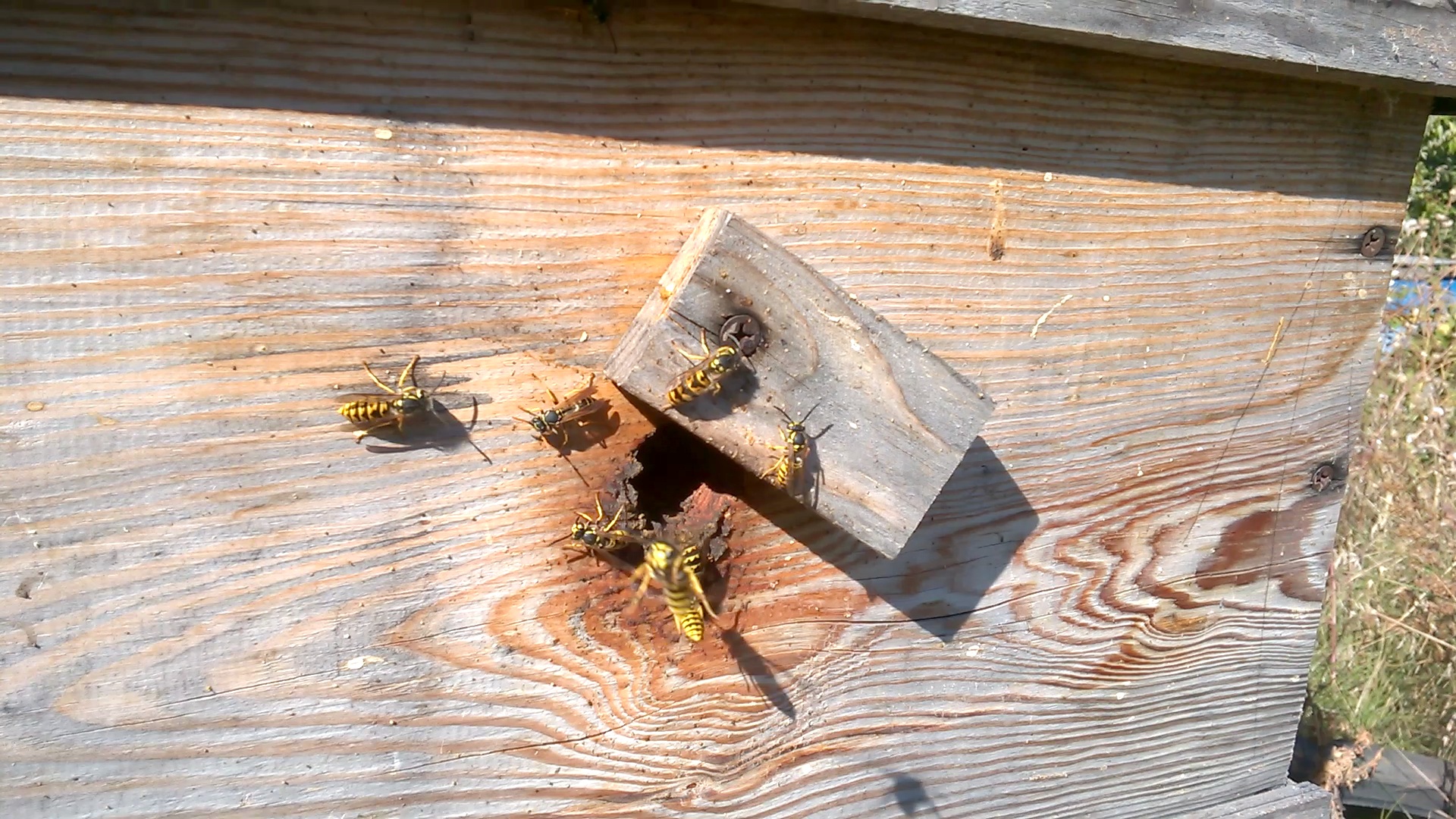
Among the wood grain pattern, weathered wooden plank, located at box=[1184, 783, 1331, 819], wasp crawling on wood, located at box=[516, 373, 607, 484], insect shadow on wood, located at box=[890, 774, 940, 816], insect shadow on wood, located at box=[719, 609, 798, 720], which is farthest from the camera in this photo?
weathered wooden plank, located at box=[1184, 783, 1331, 819]

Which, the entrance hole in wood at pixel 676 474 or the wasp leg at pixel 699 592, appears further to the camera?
the entrance hole in wood at pixel 676 474

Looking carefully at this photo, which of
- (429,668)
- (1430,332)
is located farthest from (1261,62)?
(1430,332)

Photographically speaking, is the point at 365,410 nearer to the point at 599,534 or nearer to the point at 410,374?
A: the point at 410,374

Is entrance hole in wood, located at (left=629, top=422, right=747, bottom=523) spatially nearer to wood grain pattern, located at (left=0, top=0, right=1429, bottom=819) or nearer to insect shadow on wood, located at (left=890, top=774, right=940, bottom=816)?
wood grain pattern, located at (left=0, top=0, right=1429, bottom=819)

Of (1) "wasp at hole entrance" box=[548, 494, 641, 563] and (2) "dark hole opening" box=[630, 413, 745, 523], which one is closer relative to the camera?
(1) "wasp at hole entrance" box=[548, 494, 641, 563]

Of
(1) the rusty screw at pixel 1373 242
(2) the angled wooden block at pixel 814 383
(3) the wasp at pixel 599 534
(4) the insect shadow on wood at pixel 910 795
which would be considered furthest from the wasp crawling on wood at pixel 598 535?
(1) the rusty screw at pixel 1373 242

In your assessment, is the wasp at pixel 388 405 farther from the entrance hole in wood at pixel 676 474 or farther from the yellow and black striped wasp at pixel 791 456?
the yellow and black striped wasp at pixel 791 456

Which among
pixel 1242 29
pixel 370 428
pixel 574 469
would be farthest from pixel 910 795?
pixel 1242 29

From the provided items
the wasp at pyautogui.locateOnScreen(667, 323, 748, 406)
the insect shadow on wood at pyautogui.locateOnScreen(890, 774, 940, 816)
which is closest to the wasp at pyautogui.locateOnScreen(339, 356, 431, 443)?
the wasp at pyautogui.locateOnScreen(667, 323, 748, 406)
